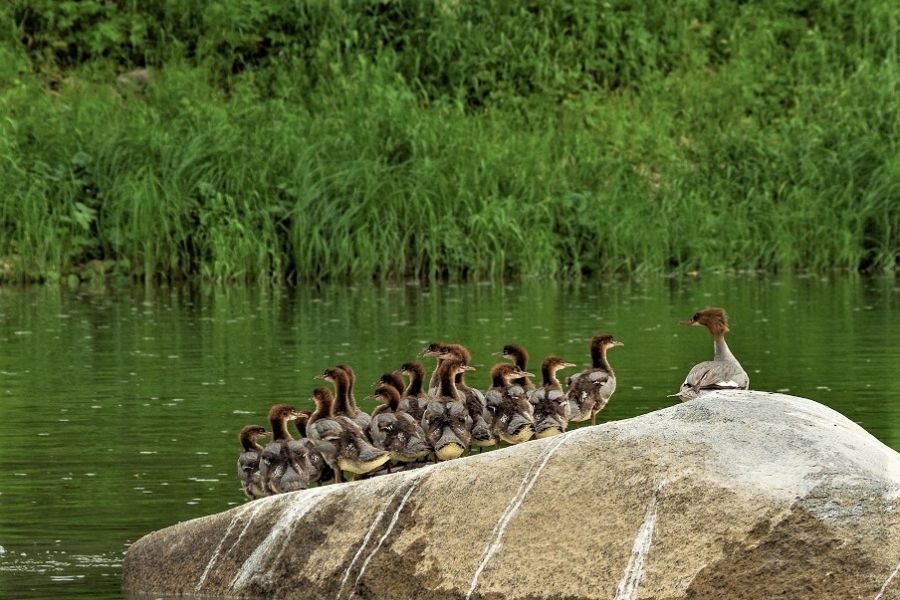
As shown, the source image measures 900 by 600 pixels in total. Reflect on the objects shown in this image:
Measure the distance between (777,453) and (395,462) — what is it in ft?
14.2

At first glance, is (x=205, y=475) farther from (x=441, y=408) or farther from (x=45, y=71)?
(x=45, y=71)

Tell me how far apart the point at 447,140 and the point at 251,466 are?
20659mm

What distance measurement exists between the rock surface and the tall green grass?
2010 cm

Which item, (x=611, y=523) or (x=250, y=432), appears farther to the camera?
(x=250, y=432)

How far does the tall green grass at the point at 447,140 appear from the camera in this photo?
3114 cm

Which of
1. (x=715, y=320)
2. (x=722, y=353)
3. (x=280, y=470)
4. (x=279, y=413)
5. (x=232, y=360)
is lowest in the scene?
(x=280, y=470)

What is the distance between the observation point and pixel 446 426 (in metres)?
13.1

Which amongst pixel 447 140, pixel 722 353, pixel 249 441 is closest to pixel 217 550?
pixel 249 441

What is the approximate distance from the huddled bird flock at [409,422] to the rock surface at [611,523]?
1.61 meters

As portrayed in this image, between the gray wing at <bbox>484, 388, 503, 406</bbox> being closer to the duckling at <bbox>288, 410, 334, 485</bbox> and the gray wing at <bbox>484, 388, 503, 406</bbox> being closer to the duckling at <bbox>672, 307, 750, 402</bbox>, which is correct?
the duckling at <bbox>288, 410, 334, 485</bbox>

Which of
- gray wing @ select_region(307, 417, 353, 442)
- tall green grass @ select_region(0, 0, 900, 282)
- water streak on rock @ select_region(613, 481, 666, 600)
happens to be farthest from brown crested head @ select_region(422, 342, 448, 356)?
tall green grass @ select_region(0, 0, 900, 282)

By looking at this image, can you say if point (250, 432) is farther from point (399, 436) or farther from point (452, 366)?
point (452, 366)

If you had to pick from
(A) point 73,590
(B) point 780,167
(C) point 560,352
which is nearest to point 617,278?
(B) point 780,167

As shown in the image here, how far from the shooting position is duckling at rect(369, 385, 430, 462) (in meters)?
13.0
